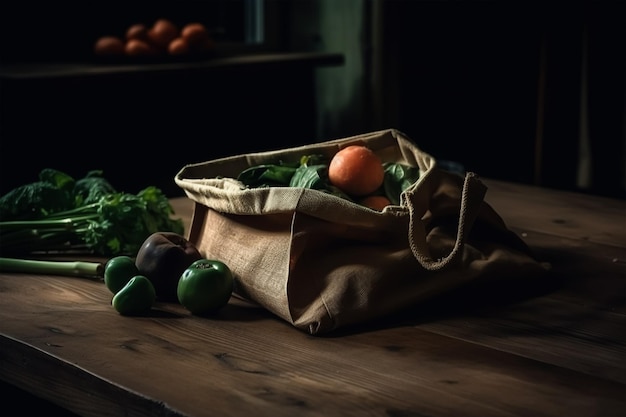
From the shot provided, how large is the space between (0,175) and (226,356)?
1939 mm

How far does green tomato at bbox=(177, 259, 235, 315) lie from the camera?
1.39m

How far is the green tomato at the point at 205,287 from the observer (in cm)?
139

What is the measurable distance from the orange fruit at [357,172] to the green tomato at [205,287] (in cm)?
24

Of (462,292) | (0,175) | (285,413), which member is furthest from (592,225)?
(0,175)

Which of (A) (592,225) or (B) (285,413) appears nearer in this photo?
(B) (285,413)

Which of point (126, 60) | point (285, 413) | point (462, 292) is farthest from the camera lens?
point (126, 60)

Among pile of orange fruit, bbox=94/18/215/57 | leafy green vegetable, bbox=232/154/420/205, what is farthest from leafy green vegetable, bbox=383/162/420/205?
pile of orange fruit, bbox=94/18/215/57

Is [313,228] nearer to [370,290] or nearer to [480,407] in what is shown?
[370,290]

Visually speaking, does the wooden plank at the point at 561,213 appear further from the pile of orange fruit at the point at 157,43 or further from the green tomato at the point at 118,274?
the pile of orange fruit at the point at 157,43

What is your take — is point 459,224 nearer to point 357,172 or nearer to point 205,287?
point 357,172

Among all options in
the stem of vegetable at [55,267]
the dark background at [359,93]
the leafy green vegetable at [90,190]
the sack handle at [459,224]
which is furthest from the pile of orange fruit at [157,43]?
the sack handle at [459,224]

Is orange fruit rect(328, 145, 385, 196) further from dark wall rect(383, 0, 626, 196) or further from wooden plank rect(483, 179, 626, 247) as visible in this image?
dark wall rect(383, 0, 626, 196)

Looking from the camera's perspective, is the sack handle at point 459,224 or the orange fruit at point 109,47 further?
the orange fruit at point 109,47

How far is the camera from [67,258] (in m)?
1.74
